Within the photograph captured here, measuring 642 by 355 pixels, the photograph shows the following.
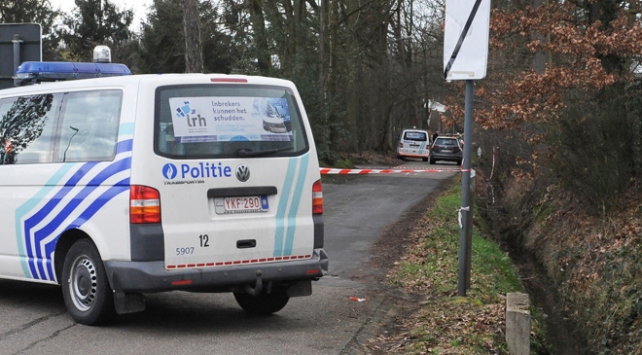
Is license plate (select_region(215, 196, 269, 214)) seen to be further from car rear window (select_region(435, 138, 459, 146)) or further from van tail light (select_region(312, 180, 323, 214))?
car rear window (select_region(435, 138, 459, 146))

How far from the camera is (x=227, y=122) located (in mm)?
7793

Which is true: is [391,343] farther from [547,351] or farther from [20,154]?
[20,154]

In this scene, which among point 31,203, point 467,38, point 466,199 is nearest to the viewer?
point 31,203

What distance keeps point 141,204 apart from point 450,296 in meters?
3.74

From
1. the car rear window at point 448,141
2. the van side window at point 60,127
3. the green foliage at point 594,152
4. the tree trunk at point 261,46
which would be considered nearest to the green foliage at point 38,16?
the tree trunk at point 261,46

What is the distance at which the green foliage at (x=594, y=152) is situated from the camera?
50.8 ft

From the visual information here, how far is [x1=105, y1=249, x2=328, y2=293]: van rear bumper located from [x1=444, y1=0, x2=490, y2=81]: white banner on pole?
247 centimetres

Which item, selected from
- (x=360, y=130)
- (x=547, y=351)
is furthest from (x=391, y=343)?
(x=360, y=130)

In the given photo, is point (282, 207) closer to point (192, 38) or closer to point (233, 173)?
point (233, 173)

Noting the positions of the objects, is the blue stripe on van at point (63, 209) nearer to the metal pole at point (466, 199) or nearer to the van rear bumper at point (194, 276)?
the van rear bumper at point (194, 276)

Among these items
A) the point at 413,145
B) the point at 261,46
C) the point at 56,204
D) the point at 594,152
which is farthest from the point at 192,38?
the point at 413,145

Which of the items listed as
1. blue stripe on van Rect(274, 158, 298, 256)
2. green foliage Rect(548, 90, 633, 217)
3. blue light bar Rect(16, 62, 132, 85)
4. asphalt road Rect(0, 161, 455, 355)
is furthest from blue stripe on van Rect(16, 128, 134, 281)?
green foliage Rect(548, 90, 633, 217)

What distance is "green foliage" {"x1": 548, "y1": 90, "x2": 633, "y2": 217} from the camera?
15484 mm

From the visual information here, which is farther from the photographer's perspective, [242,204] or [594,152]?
[594,152]
